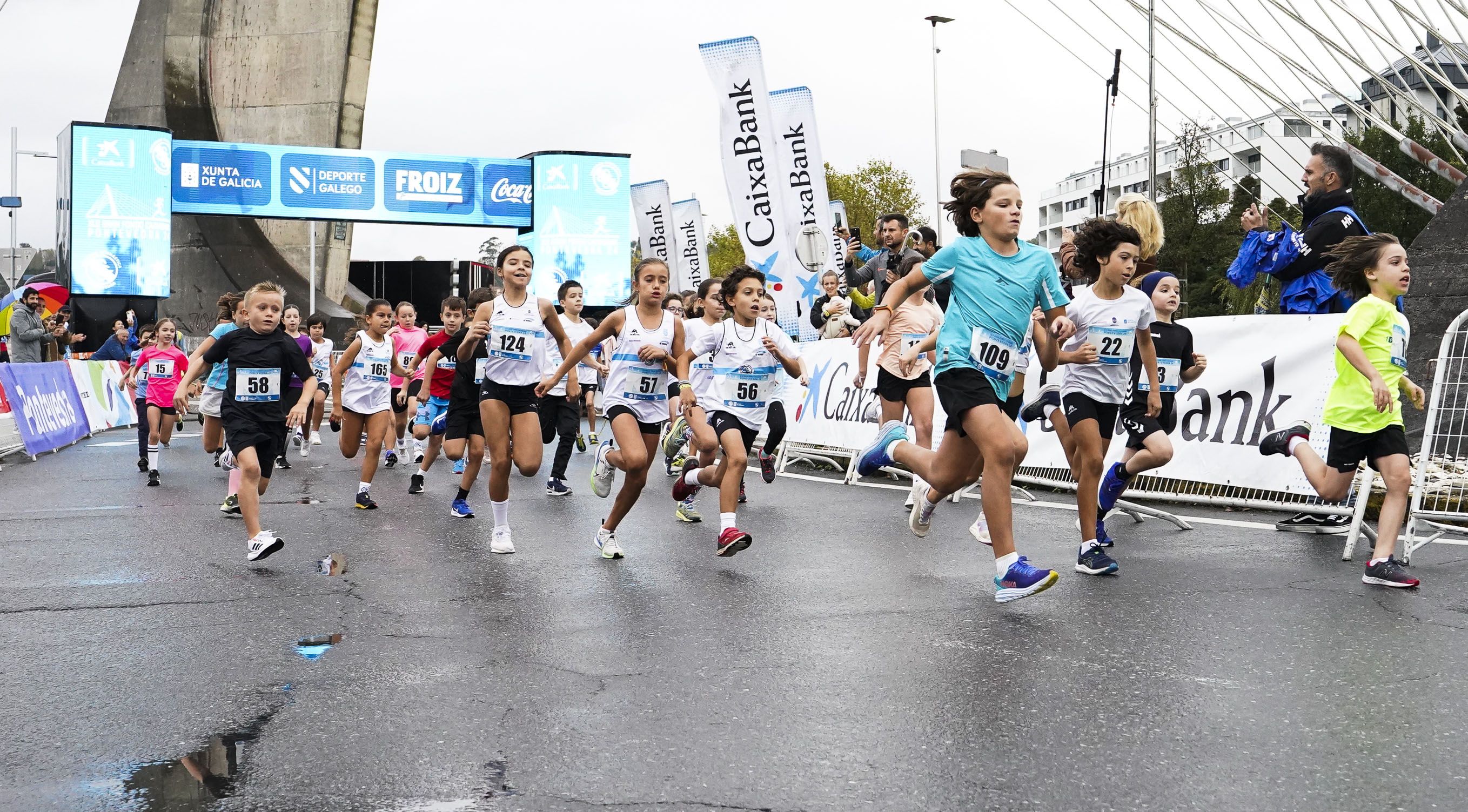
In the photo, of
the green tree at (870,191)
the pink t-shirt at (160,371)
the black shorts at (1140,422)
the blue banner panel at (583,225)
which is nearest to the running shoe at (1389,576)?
the black shorts at (1140,422)

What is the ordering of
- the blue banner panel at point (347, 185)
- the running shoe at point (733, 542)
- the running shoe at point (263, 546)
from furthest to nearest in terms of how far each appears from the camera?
the blue banner panel at point (347, 185) < the running shoe at point (263, 546) < the running shoe at point (733, 542)

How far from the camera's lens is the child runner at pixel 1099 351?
707cm

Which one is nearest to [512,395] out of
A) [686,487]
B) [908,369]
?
[686,487]

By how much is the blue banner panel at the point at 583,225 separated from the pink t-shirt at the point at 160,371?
2308cm

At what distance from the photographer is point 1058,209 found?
166 metres

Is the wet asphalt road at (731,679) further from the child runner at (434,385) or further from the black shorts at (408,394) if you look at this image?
the black shorts at (408,394)

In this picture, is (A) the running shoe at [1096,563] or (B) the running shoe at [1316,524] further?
(B) the running shoe at [1316,524]

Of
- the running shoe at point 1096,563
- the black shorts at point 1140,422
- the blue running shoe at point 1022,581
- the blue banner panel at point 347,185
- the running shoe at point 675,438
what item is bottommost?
the running shoe at point 1096,563

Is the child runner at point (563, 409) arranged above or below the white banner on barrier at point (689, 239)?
below

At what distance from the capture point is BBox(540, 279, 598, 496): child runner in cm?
1242

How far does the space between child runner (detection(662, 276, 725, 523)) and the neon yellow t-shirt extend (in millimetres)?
3286

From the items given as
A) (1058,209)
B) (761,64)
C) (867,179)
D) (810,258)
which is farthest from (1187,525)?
(1058,209)

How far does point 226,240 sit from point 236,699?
4177cm

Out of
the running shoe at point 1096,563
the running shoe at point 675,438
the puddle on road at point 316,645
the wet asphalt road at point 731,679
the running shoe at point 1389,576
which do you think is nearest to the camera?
the wet asphalt road at point 731,679
